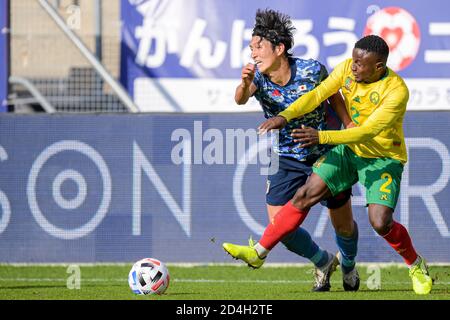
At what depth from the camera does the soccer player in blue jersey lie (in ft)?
30.0

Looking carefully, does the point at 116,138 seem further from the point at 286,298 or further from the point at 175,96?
the point at 286,298

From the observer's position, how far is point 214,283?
1090 centimetres

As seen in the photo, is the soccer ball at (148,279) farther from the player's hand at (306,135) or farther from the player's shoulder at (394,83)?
the player's shoulder at (394,83)

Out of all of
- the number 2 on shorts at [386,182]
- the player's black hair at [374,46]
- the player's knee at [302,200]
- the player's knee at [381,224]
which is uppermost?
the player's black hair at [374,46]

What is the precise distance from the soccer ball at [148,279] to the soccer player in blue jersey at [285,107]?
1.05 metres

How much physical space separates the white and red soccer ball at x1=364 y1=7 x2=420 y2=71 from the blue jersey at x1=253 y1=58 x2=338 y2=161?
547cm


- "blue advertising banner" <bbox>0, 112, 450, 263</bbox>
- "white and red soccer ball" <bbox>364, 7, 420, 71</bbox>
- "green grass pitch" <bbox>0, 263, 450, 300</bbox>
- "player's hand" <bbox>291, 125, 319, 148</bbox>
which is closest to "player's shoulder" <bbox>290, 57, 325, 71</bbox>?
"player's hand" <bbox>291, 125, 319, 148</bbox>

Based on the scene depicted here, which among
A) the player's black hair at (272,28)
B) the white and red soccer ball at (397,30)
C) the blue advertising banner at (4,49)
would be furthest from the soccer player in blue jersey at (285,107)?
the blue advertising banner at (4,49)

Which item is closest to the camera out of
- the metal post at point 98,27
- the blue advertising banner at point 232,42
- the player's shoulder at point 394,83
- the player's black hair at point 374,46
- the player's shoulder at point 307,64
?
the player's black hair at point 374,46

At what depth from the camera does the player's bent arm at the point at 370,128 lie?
847 cm

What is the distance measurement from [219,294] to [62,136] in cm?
449

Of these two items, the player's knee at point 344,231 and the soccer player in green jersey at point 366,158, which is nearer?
the soccer player in green jersey at point 366,158

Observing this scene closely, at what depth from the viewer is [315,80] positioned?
916cm
